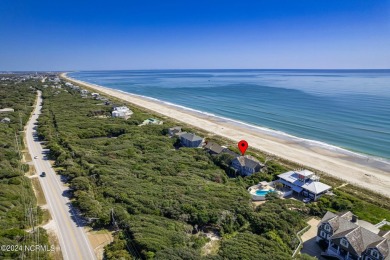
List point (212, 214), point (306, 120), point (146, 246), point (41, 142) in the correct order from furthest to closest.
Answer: point (306, 120) < point (41, 142) < point (212, 214) < point (146, 246)

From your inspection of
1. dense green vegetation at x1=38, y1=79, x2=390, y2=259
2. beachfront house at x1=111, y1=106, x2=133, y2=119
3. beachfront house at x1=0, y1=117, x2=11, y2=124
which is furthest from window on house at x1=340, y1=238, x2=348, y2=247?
beachfront house at x1=0, y1=117, x2=11, y2=124

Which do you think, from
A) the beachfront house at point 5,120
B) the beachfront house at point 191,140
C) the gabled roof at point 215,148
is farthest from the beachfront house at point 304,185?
the beachfront house at point 5,120

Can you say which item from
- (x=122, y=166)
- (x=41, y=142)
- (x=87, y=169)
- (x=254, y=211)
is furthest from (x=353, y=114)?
(x=41, y=142)

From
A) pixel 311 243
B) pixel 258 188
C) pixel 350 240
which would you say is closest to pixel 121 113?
pixel 258 188

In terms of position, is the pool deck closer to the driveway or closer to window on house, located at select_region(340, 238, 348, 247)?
the driveway

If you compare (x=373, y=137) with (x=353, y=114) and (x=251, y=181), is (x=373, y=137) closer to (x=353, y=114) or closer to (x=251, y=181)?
(x=353, y=114)

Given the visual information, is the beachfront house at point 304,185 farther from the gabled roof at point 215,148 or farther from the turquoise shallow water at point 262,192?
the gabled roof at point 215,148
